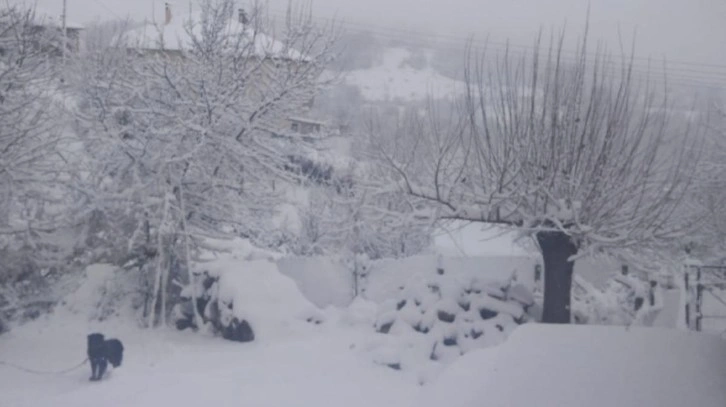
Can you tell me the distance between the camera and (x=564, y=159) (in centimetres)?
966

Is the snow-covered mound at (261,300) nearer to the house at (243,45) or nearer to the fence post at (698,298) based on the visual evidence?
the house at (243,45)

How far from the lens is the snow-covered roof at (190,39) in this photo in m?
13.5

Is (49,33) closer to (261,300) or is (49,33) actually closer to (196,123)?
(196,123)

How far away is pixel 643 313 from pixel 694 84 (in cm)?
353

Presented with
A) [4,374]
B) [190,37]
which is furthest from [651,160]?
[4,374]

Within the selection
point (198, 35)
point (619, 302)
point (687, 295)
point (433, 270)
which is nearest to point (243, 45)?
point (198, 35)

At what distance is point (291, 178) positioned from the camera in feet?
45.4

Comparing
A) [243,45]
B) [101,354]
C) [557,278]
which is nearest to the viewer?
[101,354]

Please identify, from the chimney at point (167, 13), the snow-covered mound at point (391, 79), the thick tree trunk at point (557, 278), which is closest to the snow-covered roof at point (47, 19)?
the chimney at point (167, 13)

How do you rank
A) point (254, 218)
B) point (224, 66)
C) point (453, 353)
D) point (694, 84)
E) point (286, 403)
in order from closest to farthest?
point (286, 403), point (694, 84), point (453, 353), point (224, 66), point (254, 218)

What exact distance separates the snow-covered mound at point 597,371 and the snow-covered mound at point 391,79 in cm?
987

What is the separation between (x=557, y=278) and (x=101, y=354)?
6.56 m

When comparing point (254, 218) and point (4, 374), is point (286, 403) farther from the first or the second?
point (254, 218)

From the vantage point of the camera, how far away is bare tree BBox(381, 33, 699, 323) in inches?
374
